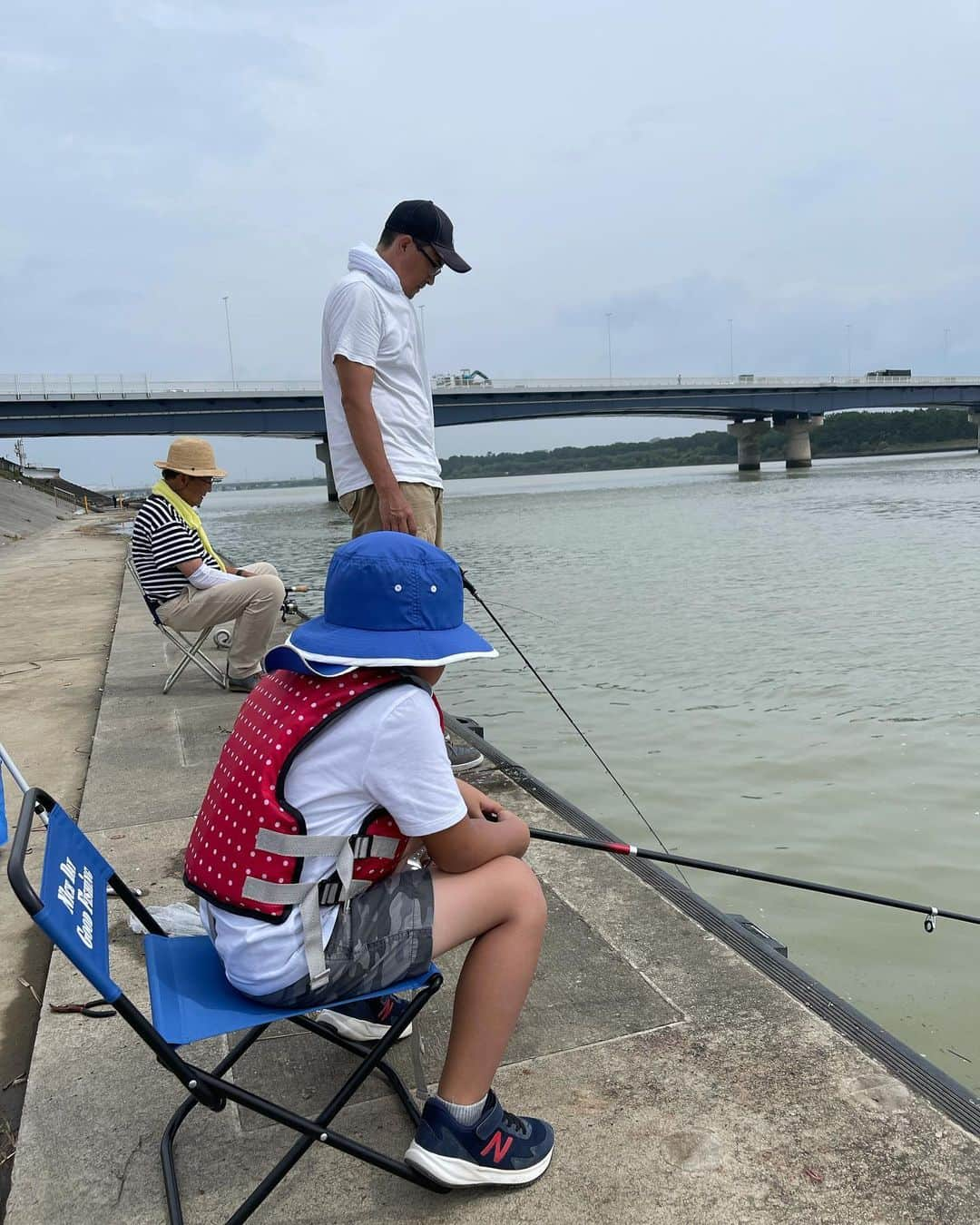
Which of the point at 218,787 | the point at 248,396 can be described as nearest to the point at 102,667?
the point at 218,787

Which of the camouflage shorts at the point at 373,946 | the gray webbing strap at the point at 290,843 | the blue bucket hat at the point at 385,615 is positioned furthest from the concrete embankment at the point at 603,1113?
the blue bucket hat at the point at 385,615

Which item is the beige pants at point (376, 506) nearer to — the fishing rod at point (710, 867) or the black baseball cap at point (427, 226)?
the black baseball cap at point (427, 226)

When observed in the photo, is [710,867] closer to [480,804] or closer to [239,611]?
[480,804]

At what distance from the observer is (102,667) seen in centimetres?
742

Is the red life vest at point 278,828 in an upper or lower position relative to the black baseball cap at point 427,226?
lower

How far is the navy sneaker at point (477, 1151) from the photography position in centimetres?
181

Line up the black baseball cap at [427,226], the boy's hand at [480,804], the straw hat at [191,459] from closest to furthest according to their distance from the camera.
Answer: the boy's hand at [480,804] < the black baseball cap at [427,226] < the straw hat at [191,459]

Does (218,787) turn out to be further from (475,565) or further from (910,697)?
(475,565)

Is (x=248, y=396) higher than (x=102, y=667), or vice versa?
(x=248, y=396)

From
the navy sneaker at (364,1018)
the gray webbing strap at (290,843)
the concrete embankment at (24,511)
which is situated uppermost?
the gray webbing strap at (290,843)

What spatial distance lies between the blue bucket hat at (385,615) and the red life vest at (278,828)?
5 cm

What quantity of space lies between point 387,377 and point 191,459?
2.18 metres

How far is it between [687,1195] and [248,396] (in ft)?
157

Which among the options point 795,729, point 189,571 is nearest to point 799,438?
point 795,729
